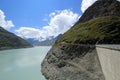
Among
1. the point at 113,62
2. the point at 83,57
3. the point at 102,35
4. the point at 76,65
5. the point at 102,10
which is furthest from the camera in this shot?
the point at 102,10

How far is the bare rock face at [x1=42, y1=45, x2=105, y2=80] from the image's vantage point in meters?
45.9

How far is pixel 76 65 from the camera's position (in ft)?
180

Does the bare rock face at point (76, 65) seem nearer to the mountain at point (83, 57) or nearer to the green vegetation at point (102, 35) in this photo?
the mountain at point (83, 57)

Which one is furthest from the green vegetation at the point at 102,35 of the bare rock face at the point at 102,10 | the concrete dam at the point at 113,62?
the bare rock face at the point at 102,10

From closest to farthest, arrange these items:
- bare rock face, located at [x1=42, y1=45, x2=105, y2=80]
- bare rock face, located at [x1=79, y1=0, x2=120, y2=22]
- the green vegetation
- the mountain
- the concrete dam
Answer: the concrete dam → bare rock face, located at [x1=42, y1=45, x2=105, y2=80] → the mountain → the green vegetation → bare rock face, located at [x1=79, y1=0, x2=120, y2=22]

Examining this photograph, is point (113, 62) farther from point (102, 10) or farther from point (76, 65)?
point (102, 10)

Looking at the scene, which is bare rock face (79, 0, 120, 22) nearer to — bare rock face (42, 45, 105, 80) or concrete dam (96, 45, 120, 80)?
bare rock face (42, 45, 105, 80)

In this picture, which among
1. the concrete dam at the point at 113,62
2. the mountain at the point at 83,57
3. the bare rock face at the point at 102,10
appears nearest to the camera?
the concrete dam at the point at 113,62

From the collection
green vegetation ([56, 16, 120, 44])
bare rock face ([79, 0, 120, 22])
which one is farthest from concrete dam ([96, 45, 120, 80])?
bare rock face ([79, 0, 120, 22])

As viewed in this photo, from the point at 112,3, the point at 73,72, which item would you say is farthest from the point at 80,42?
the point at 112,3

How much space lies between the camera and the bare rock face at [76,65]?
4590 cm

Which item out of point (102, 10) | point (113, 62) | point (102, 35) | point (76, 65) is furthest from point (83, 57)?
point (102, 10)

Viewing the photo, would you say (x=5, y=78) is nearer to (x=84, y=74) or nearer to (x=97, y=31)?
(x=84, y=74)

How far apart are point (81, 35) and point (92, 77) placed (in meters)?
34.7
